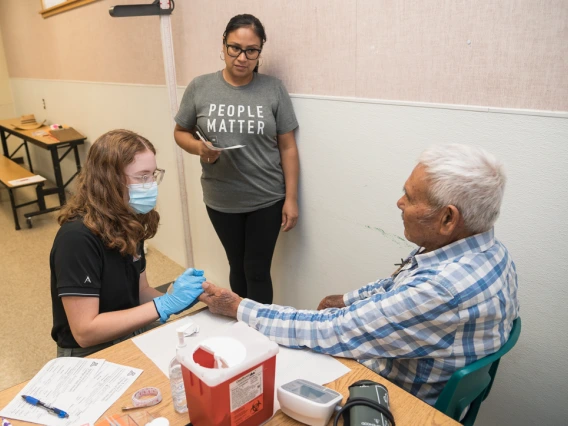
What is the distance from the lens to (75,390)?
1010mm

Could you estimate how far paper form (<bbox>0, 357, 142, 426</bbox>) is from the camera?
93 centimetres

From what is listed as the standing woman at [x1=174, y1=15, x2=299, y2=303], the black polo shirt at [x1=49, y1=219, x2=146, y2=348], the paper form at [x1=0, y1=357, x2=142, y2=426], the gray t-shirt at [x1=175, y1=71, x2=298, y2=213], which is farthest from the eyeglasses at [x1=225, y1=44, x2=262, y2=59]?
the paper form at [x1=0, y1=357, x2=142, y2=426]

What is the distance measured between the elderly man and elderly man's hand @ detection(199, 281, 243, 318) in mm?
185

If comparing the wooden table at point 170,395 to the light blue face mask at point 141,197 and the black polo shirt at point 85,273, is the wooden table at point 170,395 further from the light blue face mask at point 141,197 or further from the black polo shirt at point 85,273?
the light blue face mask at point 141,197

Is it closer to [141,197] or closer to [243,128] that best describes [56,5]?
[243,128]

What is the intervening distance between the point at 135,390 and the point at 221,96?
1.42 meters

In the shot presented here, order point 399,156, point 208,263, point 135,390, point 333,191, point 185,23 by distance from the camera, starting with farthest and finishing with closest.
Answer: point 208,263 < point 185,23 < point 333,191 < point 399,156 < point 135,390

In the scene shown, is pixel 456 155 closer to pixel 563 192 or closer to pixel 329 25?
pixel 563 192

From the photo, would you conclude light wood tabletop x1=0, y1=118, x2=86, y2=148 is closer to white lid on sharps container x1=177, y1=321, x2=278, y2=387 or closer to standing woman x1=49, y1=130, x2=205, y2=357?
standing woman x1=49, y1=130, x2=205, y2=357

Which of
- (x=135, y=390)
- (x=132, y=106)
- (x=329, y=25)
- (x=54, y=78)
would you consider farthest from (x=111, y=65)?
(x=135, y=390)

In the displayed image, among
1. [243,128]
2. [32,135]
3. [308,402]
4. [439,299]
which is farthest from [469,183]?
[32,135]

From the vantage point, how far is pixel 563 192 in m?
1.33

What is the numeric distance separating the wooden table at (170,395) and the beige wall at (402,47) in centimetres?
95

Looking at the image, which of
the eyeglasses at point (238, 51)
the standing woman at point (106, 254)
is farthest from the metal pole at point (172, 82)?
the standing woman at point (106, 254)
